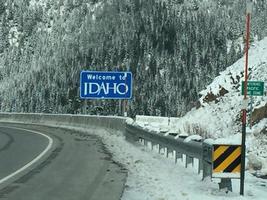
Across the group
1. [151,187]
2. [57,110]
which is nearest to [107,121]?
[151,187]

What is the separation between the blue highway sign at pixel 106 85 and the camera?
30.6 m

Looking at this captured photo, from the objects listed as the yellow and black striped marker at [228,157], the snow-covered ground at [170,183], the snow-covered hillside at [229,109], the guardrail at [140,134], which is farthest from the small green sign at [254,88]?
the snow-covered hillside at [229,109]

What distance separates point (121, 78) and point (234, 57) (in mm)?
149033

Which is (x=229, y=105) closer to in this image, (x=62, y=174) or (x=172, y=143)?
(x=172, y=143)

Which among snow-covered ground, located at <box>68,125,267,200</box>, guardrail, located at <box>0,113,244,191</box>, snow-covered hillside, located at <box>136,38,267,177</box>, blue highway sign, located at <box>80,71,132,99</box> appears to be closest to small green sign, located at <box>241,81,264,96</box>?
guardrail, located at <box>0,113,244,191</box>

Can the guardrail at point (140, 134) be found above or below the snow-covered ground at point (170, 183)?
above

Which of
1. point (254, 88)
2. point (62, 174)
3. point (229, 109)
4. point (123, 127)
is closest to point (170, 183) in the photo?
point (254, 88)

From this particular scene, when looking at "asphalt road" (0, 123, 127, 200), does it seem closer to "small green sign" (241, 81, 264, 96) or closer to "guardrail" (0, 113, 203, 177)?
"guardrail" (0, 113, 203, 177)

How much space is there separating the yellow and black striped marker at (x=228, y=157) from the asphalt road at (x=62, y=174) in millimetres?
1968

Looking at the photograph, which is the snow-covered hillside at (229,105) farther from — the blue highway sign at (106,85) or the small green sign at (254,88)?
the small green sign at (254,88)

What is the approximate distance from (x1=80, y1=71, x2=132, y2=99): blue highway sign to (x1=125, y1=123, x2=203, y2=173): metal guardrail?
223 inches

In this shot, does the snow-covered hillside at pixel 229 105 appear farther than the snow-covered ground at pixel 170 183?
Yes

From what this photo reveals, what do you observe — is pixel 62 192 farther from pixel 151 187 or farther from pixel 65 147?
pixel 65 147

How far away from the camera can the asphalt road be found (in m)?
11.0
